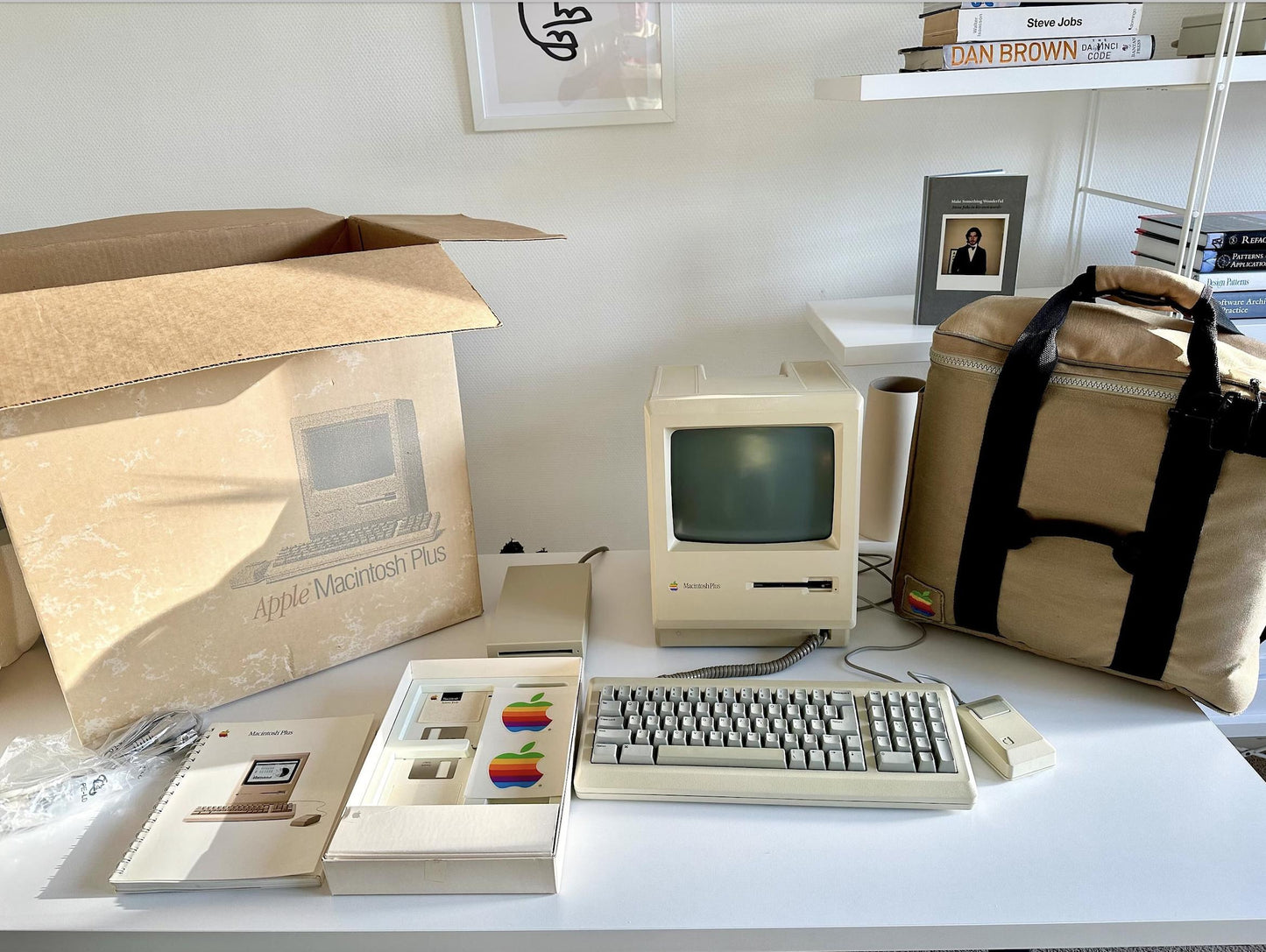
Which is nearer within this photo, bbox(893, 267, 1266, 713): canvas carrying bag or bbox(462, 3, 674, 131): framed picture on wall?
bbox(893, 267, 1266, 713): canvas carrying bag

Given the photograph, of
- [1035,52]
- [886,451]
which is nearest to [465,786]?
[886,451]

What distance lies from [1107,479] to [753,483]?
14.8 inches

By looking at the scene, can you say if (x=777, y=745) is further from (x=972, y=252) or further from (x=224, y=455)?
(x=972, y=252)

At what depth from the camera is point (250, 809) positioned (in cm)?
84

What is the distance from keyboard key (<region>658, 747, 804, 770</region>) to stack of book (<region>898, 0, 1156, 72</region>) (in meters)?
0.97

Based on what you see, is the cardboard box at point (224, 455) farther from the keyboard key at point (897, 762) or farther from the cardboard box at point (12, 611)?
the keyboard key at point (897, 762)

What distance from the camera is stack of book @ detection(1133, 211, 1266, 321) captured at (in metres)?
1.32

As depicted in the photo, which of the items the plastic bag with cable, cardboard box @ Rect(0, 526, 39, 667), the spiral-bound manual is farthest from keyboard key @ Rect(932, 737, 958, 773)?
cardboard box @ Rect(0, 526, 39, 667)

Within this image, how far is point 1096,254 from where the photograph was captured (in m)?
1.59

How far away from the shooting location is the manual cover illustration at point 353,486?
960mm

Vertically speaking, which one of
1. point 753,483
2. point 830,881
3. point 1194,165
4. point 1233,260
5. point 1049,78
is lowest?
point 830,881

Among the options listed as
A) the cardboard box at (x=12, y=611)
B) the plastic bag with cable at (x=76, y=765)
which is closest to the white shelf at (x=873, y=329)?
the plastic bag with cable at (x=76, y=765)

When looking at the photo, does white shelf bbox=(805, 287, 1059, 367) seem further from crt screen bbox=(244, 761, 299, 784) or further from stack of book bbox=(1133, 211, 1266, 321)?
crt screen bbox=(244, 761, 299, 784)

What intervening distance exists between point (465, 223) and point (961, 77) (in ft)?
2.34
